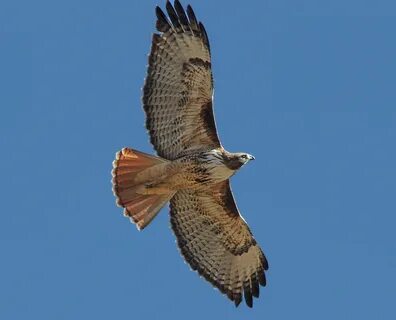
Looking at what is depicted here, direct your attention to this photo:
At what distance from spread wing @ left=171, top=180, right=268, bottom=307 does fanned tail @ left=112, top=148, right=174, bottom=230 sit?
68cm

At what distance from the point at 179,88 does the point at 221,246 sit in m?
2.46

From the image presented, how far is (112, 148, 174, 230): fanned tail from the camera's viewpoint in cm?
1669

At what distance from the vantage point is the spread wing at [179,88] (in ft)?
55.4

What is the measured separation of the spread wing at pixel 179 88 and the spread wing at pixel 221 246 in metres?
1.04

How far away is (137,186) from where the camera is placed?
16.9 meters

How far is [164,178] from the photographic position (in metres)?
16.8

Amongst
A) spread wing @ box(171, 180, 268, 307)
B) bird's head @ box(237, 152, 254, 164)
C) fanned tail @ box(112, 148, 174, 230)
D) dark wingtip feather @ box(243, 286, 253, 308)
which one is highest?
bird's head @ box(237, 152, 254, 164)

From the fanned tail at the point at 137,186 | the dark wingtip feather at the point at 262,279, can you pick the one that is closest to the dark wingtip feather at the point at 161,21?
the fanned tail at the point at 137,186

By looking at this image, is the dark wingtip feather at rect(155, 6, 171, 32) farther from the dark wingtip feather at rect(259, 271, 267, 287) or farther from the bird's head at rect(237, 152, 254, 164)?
the dark wingtip feather at rect(259, 271, 267, 287)

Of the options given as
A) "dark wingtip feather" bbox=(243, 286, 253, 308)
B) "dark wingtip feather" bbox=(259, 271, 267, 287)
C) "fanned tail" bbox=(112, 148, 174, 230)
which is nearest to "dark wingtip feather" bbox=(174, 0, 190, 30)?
"fanned tail" bbox=(112, 148, 174, 230)

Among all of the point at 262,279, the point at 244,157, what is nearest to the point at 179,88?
the point at 244,157

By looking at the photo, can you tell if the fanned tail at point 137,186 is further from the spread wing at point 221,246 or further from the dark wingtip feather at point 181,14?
the dark wingtip feather at point 181,14

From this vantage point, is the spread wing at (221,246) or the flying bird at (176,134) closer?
the flying bird at (176,134)

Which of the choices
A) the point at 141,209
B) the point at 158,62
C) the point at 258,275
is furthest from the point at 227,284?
the point at 158,62
